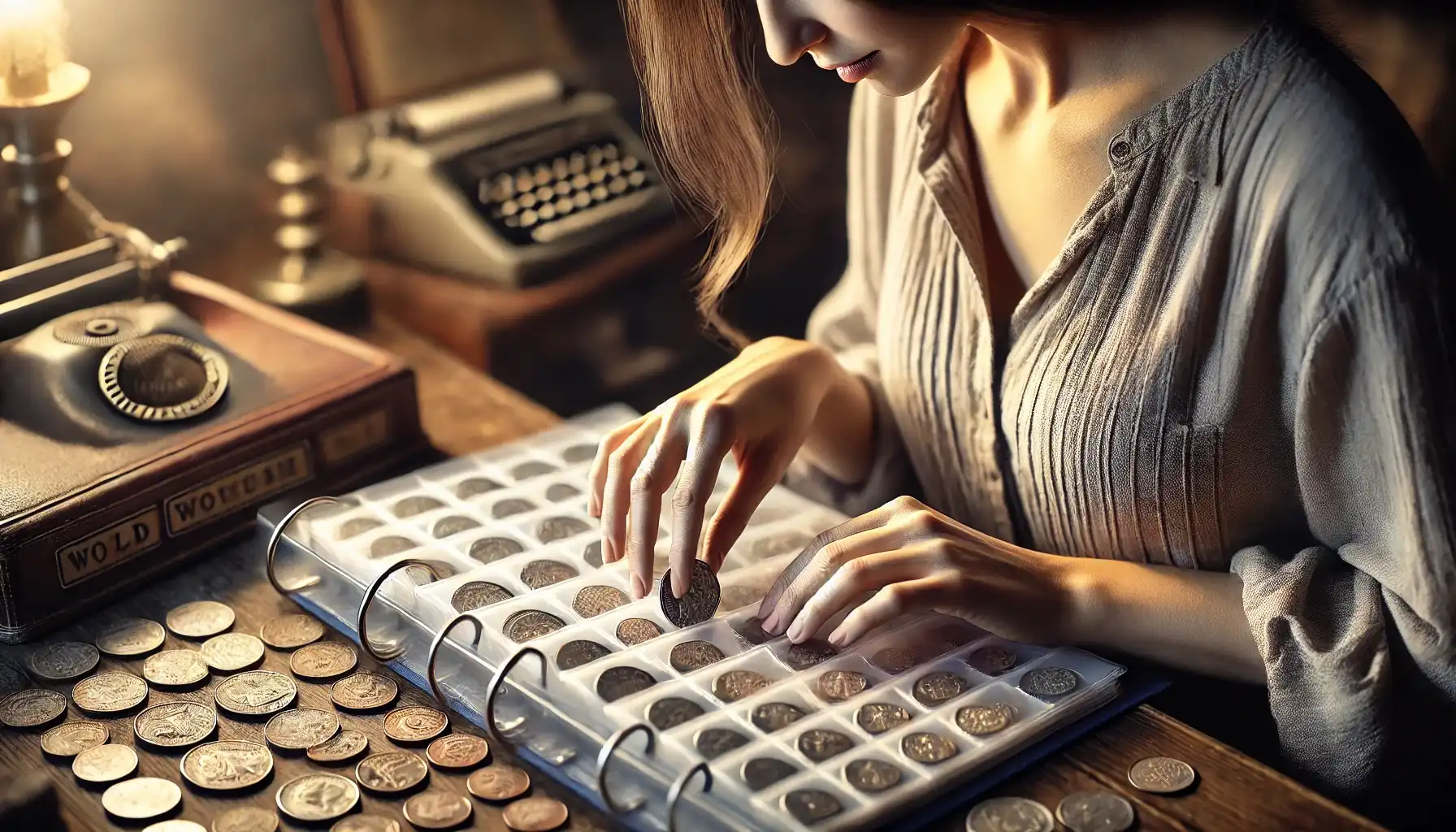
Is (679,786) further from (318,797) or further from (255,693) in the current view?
(255,693)

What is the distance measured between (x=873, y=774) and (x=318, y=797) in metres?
0.39

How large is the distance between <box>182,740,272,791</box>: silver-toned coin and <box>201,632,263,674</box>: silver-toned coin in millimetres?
109

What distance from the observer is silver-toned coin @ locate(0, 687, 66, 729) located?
113cm

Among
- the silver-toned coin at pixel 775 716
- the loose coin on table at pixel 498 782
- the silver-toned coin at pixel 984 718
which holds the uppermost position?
the silver-toned coin at pixel 775 716

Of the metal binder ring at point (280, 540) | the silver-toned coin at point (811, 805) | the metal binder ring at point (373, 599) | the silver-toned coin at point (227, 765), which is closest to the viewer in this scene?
the silver-toned coin at point (811, 805)

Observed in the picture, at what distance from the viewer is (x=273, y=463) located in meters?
1.42

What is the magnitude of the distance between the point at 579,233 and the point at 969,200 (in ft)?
2.38

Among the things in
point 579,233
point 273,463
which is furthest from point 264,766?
point 579,233

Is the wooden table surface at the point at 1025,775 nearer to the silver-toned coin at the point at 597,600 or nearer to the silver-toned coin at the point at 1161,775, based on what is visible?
the silver-toned coin at the point at 1161,775

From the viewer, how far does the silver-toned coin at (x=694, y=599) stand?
3.81ft

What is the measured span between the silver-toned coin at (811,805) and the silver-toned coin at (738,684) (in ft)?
0.36

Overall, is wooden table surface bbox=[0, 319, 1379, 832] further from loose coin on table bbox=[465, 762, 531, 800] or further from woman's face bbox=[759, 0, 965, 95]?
woman's face bbox=[759, 0, 965, 95]

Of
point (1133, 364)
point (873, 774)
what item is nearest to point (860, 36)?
point (1133, 364)

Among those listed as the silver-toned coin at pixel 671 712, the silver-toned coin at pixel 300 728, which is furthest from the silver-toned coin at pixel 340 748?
the silver-toned coin at pixel 671 712
